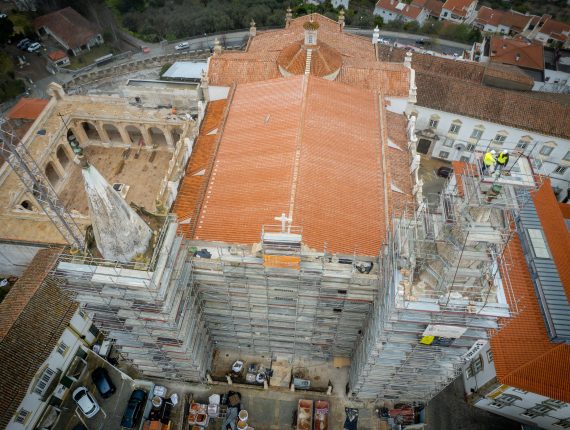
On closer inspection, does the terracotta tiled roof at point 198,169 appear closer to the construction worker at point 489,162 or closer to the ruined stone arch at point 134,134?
the ruined stone arch at point 134,134

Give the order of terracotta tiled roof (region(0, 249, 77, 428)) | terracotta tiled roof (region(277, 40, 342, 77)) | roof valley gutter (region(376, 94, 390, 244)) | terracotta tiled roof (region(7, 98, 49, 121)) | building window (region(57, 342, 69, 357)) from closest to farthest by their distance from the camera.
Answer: terracotta tiled roof (region(0, 249, 77, 428)) < roof valley gutter (region(376, 94, 390, 244)) < building window (region(57, 342, 69, 357)) < terracotta tiled roof (region(277, 40, 342, 77)) < terracotta tiled roof (region(7, 98, 49, 121))

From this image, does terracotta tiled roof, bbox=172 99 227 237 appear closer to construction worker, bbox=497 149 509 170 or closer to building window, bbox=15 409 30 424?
building window, bbox=15 409 30 424

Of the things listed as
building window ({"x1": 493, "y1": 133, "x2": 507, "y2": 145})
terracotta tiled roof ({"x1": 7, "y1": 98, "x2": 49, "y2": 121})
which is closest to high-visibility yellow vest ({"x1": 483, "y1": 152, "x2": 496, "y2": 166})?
building window ({"x1": 493, "y1": 133, "x2": 507, "y2": 145})

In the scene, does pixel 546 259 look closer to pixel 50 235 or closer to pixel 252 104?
pixel 252 104

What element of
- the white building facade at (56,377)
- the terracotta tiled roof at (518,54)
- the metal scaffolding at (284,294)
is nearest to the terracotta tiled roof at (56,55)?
the white building facade at (56,377)

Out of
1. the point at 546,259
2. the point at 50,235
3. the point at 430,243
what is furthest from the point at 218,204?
the point at 546,259

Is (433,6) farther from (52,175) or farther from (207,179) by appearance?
(52,175)

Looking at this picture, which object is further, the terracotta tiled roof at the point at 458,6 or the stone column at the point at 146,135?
the terracotta tiled roof at the point at 458,6
